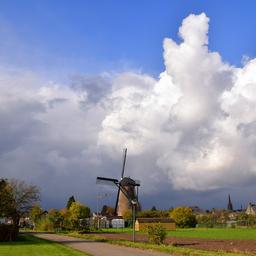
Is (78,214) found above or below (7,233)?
above

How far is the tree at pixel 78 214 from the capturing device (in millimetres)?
127188

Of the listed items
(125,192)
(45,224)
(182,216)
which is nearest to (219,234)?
(125,192)

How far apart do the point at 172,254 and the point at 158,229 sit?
18362 mm

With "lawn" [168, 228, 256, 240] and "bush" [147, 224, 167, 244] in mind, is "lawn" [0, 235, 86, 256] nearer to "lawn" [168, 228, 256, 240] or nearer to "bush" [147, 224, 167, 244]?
"bush" [147, 224, 167, 244]

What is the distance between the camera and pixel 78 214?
13188cm

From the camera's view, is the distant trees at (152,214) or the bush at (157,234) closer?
the bush at (157,234)

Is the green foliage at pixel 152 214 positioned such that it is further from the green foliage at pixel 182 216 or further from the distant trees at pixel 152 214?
the green foliage at pixel 182 216

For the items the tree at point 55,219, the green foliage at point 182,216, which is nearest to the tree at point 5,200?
the tree at point 55,219

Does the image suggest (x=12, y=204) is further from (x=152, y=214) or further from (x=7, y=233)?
(x=152, y=214)

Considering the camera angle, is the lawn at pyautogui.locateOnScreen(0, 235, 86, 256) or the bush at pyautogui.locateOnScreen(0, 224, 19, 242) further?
the bush at pyautogui.locateOnScreen(0, 224, 19, 242)

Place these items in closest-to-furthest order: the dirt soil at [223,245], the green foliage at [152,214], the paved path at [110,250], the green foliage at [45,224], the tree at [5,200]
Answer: the paved path at [110,250] → the dirt soil at [223,245] → the tree at [5,200] → the green foliage at [45,224] → the green foliage at [152,214]

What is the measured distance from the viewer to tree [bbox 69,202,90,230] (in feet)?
417

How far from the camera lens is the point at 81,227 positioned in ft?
415

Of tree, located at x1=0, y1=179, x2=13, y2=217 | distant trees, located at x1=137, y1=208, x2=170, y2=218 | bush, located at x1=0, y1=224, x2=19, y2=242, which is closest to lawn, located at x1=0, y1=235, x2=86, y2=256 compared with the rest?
bush, located at x1=0, y1=224, x2=19, y2=242
